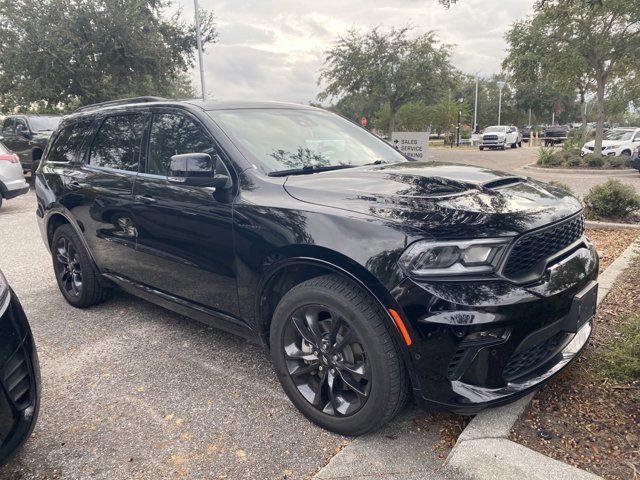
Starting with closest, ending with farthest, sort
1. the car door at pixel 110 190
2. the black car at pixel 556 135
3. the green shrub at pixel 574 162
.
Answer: the car door at pixel 110 190, the green shrub at pixel 574 162, the black car at pixel 556 135

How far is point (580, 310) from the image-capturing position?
95.3 inches

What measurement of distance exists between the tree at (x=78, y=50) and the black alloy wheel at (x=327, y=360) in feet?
66.6

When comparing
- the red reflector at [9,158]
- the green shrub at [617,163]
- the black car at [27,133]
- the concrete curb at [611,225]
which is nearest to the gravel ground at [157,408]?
the concrete curb at [611,225]

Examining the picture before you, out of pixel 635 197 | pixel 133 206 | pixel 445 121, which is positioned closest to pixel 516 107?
pixel 445 121

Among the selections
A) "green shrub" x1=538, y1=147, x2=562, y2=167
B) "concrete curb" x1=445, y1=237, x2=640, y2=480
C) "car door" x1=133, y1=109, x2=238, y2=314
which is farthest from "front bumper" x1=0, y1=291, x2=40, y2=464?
"green shrub" x1=538, y1=147, x2=562, y2=167

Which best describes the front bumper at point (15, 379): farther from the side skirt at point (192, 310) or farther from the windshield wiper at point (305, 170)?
the windshield wiper at point (305, 170)

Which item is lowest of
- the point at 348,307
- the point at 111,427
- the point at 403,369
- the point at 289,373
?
the point at 111,427

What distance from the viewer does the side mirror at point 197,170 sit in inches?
113

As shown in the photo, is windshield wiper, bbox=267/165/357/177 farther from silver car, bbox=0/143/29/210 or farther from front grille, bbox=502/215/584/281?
silver car, bbox=0/143/29/210

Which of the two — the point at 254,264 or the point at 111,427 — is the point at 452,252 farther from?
the point at 111,427

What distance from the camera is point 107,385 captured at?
10.7ft

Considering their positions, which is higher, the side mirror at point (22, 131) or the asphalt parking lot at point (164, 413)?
the side mirror at point (22, 131)

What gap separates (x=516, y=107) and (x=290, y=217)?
226 feet

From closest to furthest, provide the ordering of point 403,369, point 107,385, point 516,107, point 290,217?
point 403,369
point 290,217
point 107,385
point 516,107
